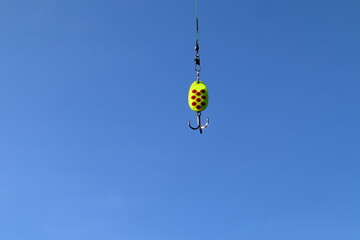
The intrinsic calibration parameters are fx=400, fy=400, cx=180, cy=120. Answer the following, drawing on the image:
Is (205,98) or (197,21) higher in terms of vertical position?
(197,21)

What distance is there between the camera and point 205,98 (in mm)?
23766

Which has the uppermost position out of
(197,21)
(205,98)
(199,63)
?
(197,21)

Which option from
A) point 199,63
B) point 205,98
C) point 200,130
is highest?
point 199,63

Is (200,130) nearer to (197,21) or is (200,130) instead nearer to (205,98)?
(205,98)

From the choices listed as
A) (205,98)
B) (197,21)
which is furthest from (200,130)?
(197,21)

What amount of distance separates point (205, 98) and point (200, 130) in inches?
76.3

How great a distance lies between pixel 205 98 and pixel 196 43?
3345 millimetres

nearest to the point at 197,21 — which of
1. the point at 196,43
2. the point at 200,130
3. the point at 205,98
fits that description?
the point at 196,43

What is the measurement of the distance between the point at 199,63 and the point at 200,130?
159 inches

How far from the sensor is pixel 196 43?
23938 mm

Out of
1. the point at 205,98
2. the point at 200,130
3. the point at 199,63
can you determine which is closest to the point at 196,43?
the point at 199,63

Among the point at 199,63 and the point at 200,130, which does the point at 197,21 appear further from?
the point at 200,130

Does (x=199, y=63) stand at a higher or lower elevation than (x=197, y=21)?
lower

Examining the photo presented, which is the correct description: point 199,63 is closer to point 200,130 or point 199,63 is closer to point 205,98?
point 205,98
